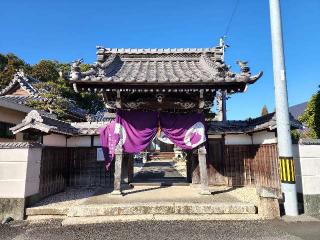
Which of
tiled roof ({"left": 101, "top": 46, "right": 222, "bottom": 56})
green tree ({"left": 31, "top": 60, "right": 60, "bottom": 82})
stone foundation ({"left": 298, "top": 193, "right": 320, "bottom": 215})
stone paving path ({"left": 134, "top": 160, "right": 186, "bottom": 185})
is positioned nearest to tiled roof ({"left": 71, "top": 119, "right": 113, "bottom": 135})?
stone paving path ({"left": 134, "top": 160, "right": 186, "bottom": 185})

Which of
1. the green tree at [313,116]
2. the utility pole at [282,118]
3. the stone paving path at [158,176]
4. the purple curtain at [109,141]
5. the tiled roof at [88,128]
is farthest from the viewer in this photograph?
the stone paving path at [158,176]

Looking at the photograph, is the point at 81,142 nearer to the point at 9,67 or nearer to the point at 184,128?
the point at 184,128

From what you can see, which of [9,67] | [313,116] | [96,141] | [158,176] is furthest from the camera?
[9,67]

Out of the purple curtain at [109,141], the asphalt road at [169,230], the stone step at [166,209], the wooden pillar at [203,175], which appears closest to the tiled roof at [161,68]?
the purple curtain at [109,141]

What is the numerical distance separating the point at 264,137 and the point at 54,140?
880 cm

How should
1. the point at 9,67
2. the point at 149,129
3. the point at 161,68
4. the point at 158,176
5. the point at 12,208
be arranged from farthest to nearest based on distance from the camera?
the point at 9,67
the point at 158,176
the point at 161,68
the point at 149,129
the point at 12,208

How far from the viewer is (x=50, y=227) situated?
6902mm

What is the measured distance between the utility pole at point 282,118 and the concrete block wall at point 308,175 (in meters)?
0.57

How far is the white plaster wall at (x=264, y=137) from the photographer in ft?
31.4

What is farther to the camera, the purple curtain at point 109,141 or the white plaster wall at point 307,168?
the purple curtain at point 109,141

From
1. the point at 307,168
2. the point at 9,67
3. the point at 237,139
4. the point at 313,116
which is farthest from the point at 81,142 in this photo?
the point at 9,67

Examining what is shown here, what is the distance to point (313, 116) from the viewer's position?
11.6 meters

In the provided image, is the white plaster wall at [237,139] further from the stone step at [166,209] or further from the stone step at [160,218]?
the stone step at [160,218]

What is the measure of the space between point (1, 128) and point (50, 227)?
7.79 meters
